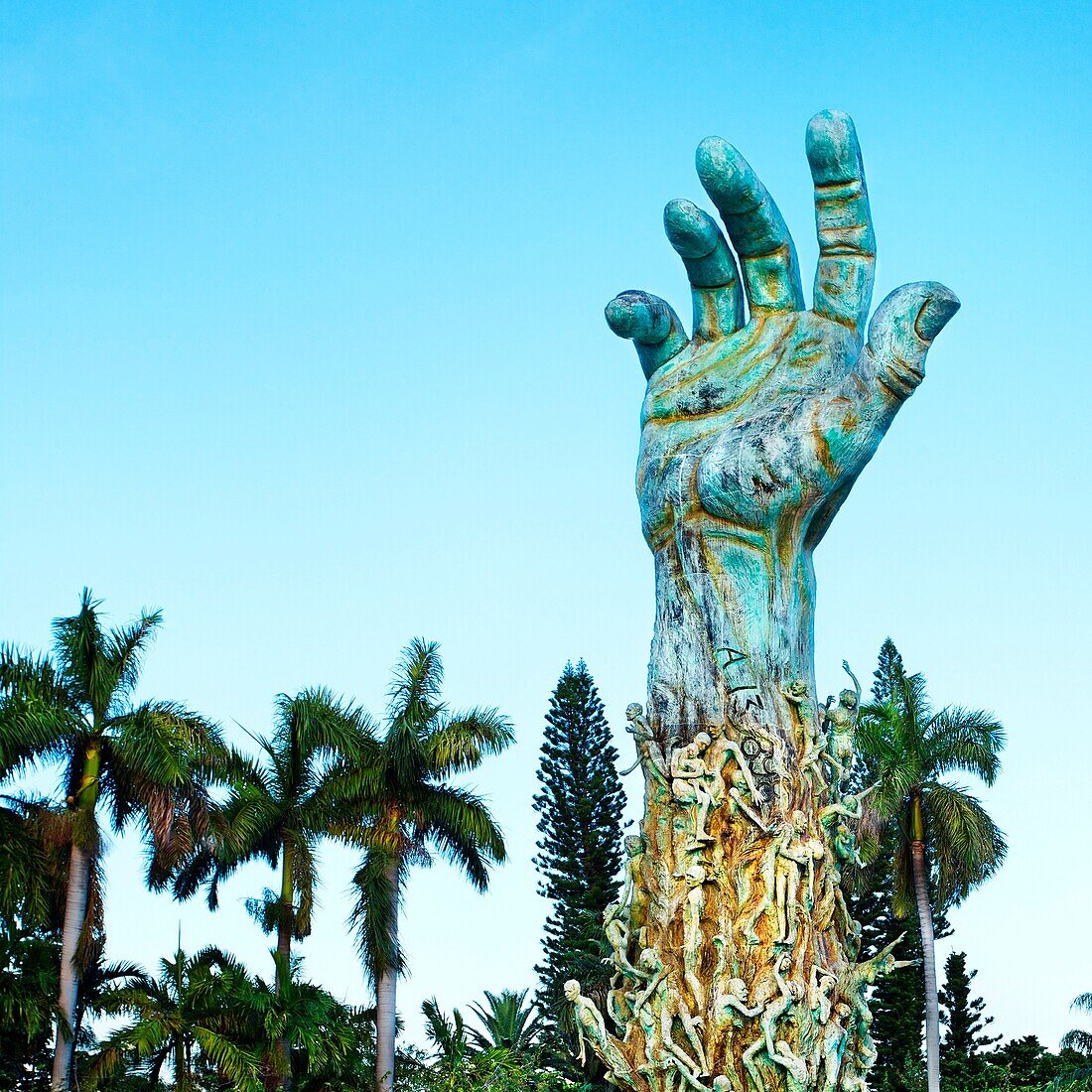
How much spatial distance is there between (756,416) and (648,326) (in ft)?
3.23

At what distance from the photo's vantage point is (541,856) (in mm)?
27625

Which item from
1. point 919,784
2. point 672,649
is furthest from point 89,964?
point 672,649

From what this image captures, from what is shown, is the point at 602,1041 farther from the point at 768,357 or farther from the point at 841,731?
the point at 768,357

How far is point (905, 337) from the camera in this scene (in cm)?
813

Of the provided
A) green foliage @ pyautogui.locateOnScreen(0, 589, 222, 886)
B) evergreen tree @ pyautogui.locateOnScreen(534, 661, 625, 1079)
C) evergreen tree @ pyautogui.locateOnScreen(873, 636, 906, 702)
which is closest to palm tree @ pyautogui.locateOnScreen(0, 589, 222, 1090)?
green foliage @ pyautogui.locateOnScreen(0, 589, 222, 886)

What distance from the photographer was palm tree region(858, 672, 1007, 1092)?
2341cm

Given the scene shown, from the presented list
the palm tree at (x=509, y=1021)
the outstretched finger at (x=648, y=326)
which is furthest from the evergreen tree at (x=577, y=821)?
the outstretched finger at (x=648, y=326)

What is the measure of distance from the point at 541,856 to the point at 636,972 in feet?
67.2

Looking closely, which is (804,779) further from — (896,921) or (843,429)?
(896,921)

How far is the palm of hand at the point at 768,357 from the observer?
813 cm

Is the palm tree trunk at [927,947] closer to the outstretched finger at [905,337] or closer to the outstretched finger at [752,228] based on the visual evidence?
the outstretched finger at [752,228]

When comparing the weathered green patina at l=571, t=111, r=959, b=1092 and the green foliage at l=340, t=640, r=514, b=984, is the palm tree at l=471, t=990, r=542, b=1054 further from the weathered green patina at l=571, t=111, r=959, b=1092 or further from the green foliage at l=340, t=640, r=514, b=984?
the weathered green patina at l=571, t=111, r=959, b=1092

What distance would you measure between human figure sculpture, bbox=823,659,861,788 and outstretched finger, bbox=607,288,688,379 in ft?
7.55

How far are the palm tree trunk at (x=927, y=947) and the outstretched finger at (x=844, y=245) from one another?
50.6ft
